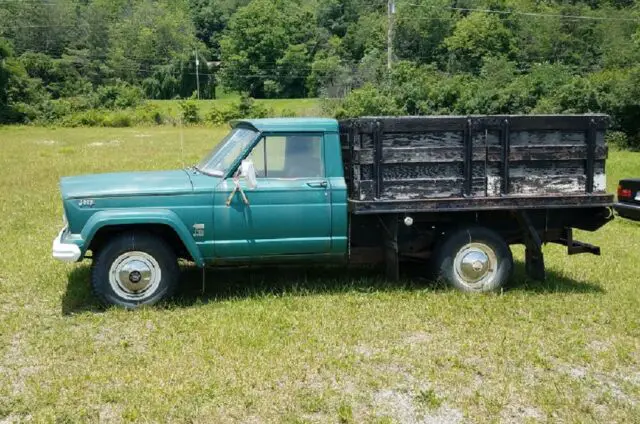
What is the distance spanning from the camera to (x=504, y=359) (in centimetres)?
562

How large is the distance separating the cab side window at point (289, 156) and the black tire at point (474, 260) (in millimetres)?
1633

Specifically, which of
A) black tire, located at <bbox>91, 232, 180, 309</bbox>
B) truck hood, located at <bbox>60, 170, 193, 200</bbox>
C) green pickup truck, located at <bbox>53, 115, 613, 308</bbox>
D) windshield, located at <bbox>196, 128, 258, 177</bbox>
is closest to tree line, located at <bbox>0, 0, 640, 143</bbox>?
green pickup truck, located at <bbox>53, 115, 613, 308</bbox>

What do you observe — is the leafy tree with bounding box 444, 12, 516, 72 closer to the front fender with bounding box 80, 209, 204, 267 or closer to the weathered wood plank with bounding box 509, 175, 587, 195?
the weathered wood plank with bounding box 509, 175, 587, 195

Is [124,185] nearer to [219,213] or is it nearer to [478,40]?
[219,213]

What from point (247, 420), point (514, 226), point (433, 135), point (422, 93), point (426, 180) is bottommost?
point (247, 420)

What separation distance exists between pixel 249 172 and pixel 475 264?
2680mm

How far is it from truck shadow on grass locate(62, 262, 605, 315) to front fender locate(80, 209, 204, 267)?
0.71 m

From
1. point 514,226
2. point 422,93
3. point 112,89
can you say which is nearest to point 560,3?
point 422,93

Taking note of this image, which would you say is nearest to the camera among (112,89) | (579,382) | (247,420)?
(247,420)

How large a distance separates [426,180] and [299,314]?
1.95 m

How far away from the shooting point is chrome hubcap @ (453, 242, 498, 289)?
24.3ft

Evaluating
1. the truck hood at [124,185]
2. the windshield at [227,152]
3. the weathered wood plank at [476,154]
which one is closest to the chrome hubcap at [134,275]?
the truck hood at [124,185]

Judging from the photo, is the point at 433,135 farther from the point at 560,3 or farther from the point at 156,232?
the point at 560,3

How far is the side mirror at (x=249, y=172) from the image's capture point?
6645 mm
